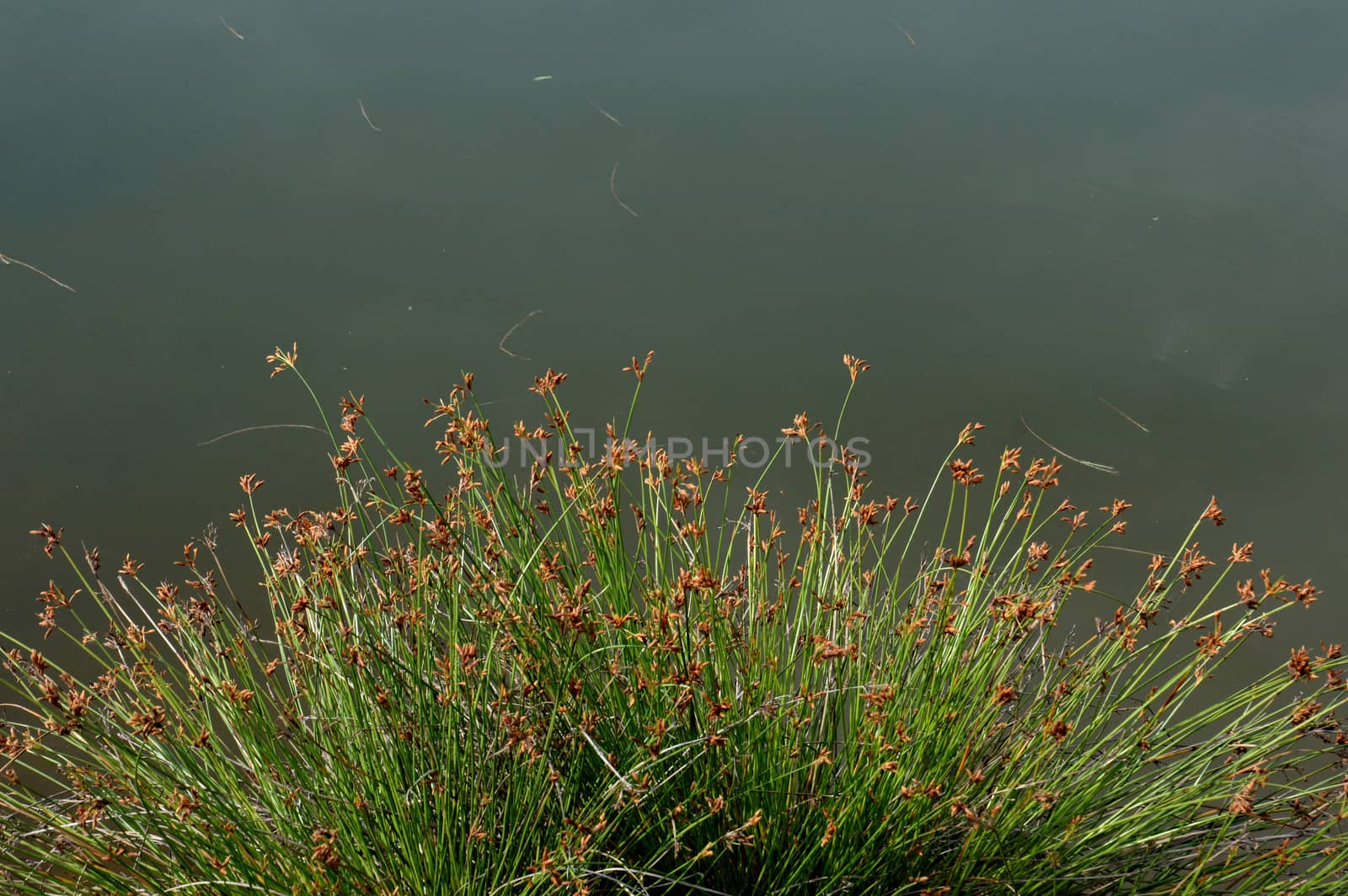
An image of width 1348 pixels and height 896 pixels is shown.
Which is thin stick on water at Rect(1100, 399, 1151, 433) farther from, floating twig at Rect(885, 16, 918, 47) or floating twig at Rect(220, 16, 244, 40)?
floating twig at Rect(220, 16, 244, 40)

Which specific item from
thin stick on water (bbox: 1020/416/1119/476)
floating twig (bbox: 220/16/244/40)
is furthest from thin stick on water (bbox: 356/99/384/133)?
thin stick on water (bbox: 1020/416/1119/476)

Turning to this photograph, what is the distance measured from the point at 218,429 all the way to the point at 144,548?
409mm

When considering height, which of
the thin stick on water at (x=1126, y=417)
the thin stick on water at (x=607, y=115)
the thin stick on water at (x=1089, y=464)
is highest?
the thin stick on water at (x=607, y=115)

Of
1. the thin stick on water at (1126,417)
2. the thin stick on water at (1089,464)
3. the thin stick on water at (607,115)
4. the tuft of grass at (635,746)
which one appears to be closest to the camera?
the tuft of grass at (635,746)

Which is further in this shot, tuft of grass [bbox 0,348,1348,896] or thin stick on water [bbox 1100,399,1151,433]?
thin stick on water [bbox 1100,399,1151,433]

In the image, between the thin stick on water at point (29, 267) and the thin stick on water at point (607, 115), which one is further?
the thin stick on water at point (607, 115)

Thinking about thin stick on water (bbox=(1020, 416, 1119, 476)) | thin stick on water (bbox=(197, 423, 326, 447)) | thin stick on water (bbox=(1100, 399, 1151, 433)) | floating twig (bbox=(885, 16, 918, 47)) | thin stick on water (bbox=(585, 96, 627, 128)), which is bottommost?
thin stick on water (bbox=(197, 423, 326, 447))

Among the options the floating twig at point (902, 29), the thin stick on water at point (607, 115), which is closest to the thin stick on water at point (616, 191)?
the thin stick on water at point (607, 115)

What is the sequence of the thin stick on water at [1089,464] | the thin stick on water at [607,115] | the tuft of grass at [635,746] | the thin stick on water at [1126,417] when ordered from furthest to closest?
1. the thin stick on water at [607,115]
2. the thin stick on water at [1126,417]
3. the thin stick on water at [1089,464]
4. the tuft of grass at [635,746]

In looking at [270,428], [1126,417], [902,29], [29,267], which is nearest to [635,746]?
[270,428]

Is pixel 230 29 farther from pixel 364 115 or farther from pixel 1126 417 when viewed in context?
pixel 1126 417

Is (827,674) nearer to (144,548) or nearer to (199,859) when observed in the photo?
(199,859)

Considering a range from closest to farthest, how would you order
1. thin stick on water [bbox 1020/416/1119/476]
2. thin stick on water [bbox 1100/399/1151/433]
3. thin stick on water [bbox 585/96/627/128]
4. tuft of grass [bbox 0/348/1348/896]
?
tuft of grass [bbox 0/348/1348/896], thin stick on water [bbox 1020/416/1119/476], thin stick on water [bbox 1100/399/1151/433], thin stick on water [bbox 585/96/627/128]

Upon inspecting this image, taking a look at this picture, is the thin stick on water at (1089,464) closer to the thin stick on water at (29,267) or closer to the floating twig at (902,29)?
the floating twig at (902,29)
